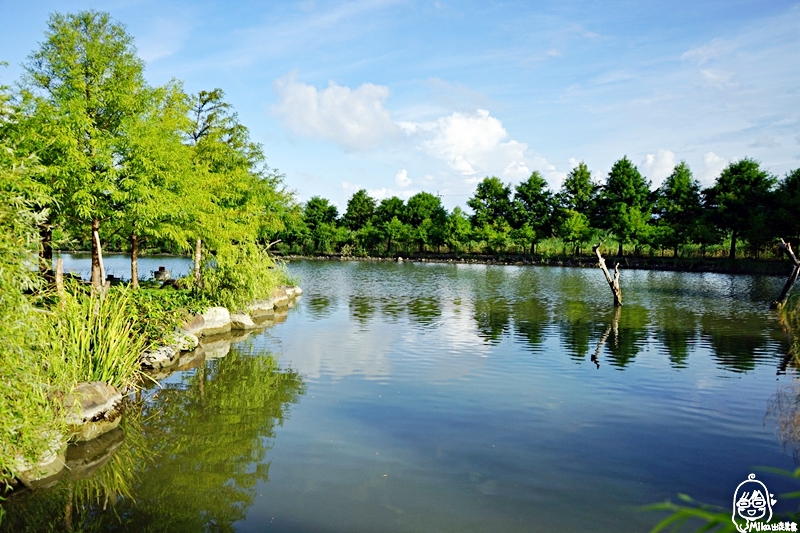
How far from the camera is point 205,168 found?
959 inches

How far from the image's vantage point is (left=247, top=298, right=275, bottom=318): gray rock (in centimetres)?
2254

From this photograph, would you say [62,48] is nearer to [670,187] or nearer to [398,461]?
[398,461]

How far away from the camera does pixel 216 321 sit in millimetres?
18906

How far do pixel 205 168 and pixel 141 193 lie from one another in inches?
310

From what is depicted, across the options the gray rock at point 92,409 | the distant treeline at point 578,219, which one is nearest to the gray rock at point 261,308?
the gray rock at point 92,409

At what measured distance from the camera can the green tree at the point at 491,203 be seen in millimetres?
73750

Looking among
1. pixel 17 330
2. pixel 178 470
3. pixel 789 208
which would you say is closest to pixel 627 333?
pixel 178 470

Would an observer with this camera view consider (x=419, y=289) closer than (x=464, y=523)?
No

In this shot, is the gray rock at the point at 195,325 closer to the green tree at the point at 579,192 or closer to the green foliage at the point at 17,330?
the green foliage at the point at 17,330

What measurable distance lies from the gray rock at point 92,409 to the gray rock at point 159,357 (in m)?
3.30

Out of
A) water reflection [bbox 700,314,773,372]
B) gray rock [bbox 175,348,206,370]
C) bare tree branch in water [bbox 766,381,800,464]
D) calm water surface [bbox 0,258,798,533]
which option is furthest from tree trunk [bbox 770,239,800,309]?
gray rock [bbox 175,348,206,370]

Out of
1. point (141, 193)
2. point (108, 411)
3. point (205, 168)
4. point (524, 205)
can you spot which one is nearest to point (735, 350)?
point (108, 411)

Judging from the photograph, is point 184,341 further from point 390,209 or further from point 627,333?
point 390,209

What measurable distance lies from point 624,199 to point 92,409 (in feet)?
211
